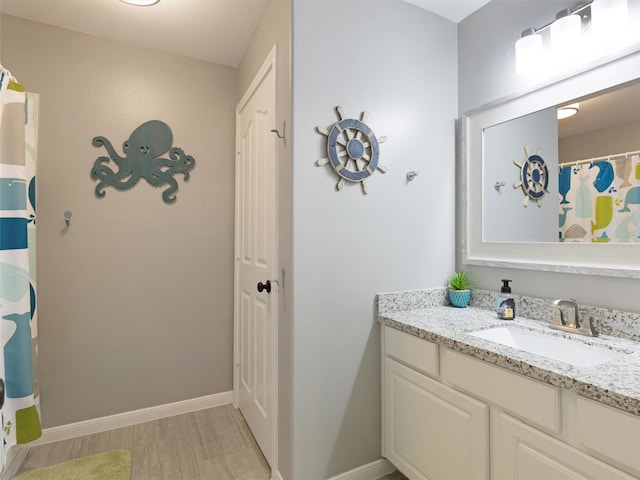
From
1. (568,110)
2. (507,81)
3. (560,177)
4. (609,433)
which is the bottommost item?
(609,433)

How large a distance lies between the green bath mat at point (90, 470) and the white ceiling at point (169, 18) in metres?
2.51

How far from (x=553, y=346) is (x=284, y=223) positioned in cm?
125

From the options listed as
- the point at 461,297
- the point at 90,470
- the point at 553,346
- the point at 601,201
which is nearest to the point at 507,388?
the point at 553,346

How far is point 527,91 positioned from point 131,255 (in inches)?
97.6

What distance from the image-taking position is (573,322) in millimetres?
1418

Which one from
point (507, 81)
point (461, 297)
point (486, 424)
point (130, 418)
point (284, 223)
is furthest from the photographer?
point (130, 418)

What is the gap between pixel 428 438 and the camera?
1.45m

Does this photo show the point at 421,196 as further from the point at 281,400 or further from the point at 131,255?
the point at 131,255

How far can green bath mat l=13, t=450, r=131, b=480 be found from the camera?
176 cm

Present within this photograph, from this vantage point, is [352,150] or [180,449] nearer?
[352,150]

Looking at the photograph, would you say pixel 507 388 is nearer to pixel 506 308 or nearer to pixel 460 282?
pixel 506 308

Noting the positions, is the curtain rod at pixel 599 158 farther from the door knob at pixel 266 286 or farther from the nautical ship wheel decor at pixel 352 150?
the door knob at pixel 266 286

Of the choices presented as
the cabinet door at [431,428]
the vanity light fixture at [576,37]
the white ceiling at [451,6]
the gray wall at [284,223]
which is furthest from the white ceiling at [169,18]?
the cabinet door at [431,428]

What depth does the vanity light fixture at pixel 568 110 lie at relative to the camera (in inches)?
58.8
